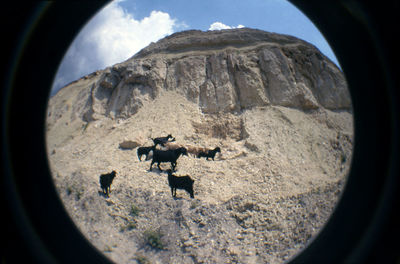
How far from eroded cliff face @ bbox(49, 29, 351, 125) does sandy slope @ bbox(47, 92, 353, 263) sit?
144cm

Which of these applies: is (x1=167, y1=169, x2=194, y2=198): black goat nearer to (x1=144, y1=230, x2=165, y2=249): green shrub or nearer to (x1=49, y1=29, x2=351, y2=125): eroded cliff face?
(x1=144, y1=230, x2=165, y2=249): green shrub

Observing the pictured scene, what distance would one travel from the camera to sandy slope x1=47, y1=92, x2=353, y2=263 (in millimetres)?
7418

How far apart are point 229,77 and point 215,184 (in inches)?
489

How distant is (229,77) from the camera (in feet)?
69.1

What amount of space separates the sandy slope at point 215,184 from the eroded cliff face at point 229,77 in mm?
1440

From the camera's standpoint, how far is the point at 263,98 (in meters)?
19.5

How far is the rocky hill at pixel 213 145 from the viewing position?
7.74 meters

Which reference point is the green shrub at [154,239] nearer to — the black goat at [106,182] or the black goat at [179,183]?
the black goat at [179,183]
